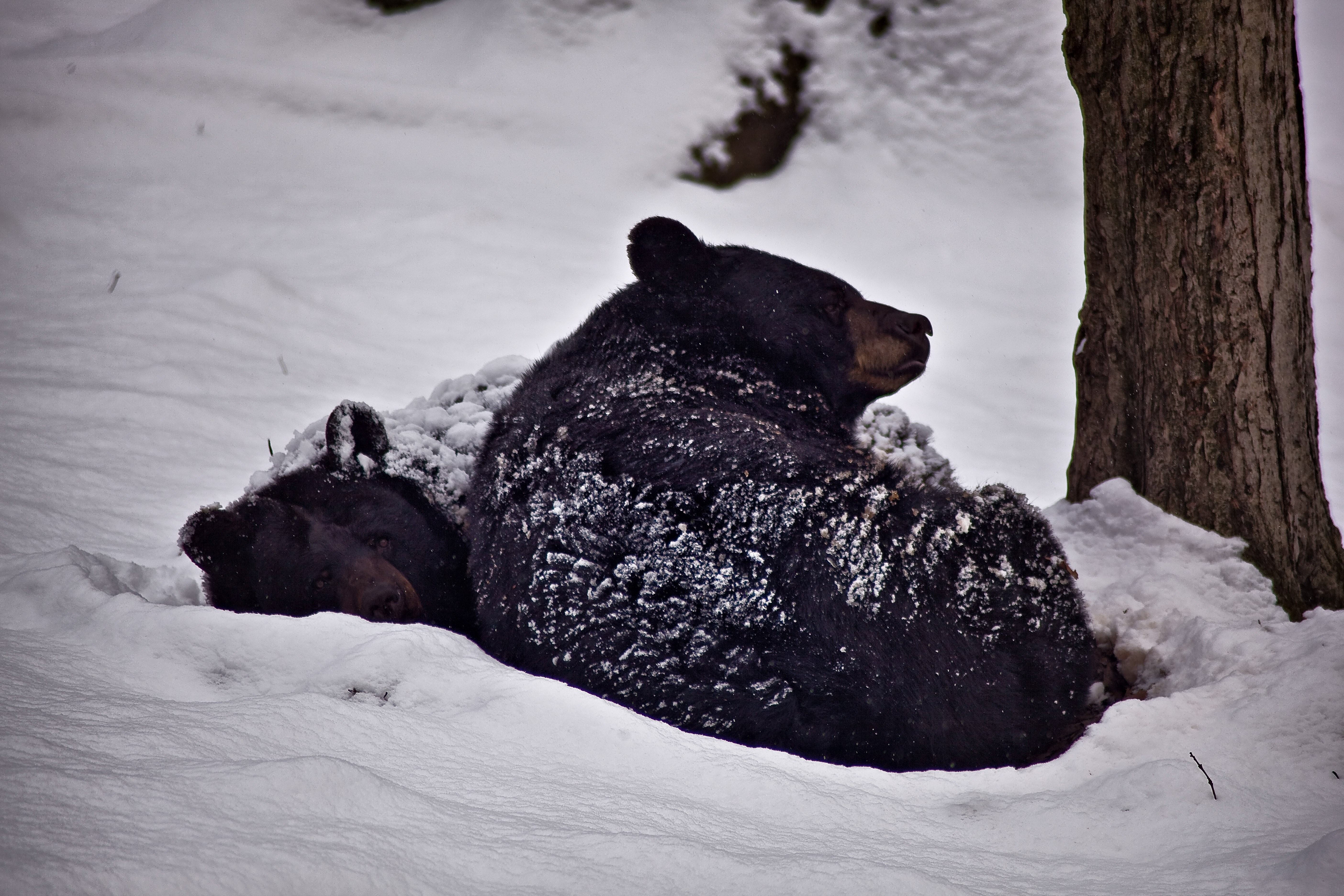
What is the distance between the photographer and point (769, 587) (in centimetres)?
237

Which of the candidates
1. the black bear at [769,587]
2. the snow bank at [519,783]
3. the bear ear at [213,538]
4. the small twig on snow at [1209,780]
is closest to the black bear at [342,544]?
the bear ear at [213,538]

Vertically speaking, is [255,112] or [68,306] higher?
[255,112]

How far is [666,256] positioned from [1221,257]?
6.44ft

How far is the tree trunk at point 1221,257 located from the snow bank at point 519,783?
55 cm

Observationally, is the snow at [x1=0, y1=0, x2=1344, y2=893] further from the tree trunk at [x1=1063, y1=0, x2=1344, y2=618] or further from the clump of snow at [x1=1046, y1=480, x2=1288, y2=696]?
the tree trunk at [x1=1063, y1=0, x2=1344, y2=618]

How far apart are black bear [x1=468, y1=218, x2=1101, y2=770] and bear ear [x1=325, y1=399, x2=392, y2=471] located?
1.06 meters

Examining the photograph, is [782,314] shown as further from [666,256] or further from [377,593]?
[377,593]

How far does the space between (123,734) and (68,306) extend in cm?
562

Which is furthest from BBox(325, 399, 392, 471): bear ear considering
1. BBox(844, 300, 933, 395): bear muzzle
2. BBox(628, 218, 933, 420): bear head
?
BBox(844, 300, 933, 395): bear muzzle

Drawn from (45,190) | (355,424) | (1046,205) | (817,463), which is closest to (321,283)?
(45,190)

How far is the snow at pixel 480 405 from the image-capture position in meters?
1.52

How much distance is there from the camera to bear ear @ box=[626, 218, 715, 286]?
3676 millimetres

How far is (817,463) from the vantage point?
8.77ft

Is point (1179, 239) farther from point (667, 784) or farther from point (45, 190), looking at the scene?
point (45, 190)
